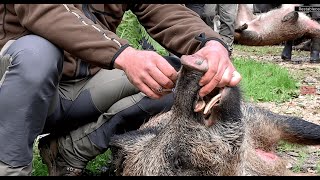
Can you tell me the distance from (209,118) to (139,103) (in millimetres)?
1012

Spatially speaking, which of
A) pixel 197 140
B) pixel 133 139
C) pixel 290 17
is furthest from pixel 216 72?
pixel 290 17

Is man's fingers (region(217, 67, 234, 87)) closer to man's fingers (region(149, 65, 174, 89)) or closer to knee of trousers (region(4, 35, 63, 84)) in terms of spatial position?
man's fingers (region(149, 65, 174, 89))

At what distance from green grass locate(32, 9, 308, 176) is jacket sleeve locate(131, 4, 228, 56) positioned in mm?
813

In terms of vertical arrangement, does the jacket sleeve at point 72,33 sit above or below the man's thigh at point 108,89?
above

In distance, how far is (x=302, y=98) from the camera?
7.67 metres

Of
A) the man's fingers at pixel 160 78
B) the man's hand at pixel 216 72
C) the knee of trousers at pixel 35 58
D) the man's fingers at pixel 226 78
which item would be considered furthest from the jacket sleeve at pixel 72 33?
the man's fingers at pixel 226 78

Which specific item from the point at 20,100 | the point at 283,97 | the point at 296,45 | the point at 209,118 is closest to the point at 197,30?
the point at 209,118

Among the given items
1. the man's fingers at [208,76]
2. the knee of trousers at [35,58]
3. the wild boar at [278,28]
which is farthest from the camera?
the wild boar at [278,28]

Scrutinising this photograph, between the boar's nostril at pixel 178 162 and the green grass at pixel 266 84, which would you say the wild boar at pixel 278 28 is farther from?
the boar's nostril at pixel 178 162

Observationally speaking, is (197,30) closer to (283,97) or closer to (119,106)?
(119,106)

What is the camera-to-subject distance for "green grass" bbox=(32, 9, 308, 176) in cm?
442

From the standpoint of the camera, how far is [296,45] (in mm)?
14156

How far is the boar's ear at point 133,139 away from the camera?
11.0ft

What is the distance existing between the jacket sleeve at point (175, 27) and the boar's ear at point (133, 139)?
1.81 ft
